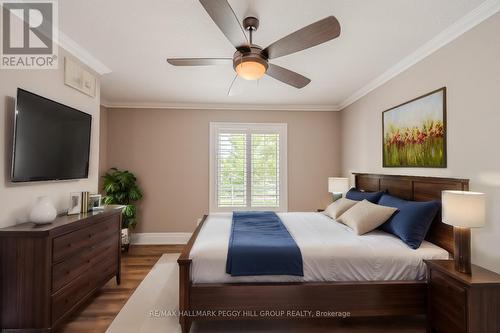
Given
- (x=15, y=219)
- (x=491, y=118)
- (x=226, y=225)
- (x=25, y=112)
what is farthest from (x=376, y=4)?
(x=15, y=219)

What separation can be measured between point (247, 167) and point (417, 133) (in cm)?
278

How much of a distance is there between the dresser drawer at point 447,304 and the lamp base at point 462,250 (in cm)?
13

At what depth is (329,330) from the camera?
2.10m

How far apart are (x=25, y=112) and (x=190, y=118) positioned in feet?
9.17

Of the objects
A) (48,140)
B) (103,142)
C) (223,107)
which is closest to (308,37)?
(48,140)

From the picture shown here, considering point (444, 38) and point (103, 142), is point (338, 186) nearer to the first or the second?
point (444, 38)

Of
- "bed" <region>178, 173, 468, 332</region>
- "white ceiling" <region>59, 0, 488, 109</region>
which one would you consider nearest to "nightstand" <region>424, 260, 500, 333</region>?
"bed" <region>178, 173, 468, 332</region>

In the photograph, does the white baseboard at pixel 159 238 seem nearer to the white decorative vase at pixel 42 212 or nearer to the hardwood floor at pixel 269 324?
the hardwood floor at pixel 269 324

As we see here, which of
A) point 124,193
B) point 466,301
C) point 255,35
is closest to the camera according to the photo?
point 466,301

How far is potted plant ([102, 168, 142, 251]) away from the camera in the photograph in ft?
13.4

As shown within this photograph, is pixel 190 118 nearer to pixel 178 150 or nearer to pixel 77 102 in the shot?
pixel 178 150

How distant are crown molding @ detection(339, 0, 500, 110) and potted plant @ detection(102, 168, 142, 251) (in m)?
4.18

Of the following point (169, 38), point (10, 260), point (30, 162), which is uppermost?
point (169, 38)

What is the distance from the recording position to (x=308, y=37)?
1.74 metres
